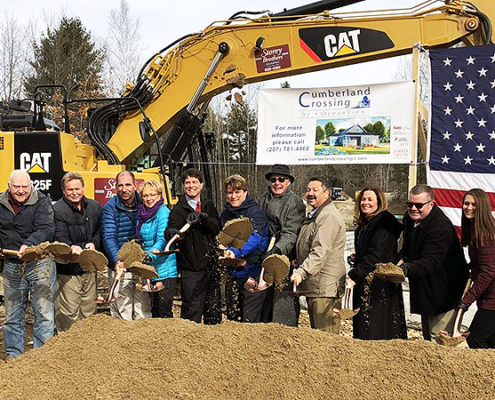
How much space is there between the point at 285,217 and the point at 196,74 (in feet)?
12.0

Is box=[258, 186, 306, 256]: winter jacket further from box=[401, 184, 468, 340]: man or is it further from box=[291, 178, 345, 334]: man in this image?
box=[401, 184, 468, 340]: man

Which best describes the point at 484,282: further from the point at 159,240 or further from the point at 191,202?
the point at 159,240

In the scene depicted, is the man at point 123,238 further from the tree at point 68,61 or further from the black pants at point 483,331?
the tree at point 68,61

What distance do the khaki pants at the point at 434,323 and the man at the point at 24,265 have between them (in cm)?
321

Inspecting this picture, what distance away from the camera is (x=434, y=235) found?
159 inches

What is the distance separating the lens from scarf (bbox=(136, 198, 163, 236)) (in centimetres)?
479

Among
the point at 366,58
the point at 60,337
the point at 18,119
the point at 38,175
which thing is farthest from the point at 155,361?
the point at 366,58

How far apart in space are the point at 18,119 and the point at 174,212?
3.36 metres

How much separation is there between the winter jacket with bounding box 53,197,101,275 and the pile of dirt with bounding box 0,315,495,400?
1.20 meters

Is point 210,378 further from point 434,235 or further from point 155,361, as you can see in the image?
point 434,235

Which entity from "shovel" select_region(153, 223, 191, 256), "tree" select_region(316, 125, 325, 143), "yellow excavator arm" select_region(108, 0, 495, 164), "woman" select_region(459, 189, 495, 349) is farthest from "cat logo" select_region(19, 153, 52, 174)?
"woman" select_region(459, 189, 495, 349)

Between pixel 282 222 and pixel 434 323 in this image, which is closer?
pixel 434 323

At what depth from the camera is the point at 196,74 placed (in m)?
7.64

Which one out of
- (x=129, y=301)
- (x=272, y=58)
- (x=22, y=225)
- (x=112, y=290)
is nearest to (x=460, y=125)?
(x=272, y=58)
